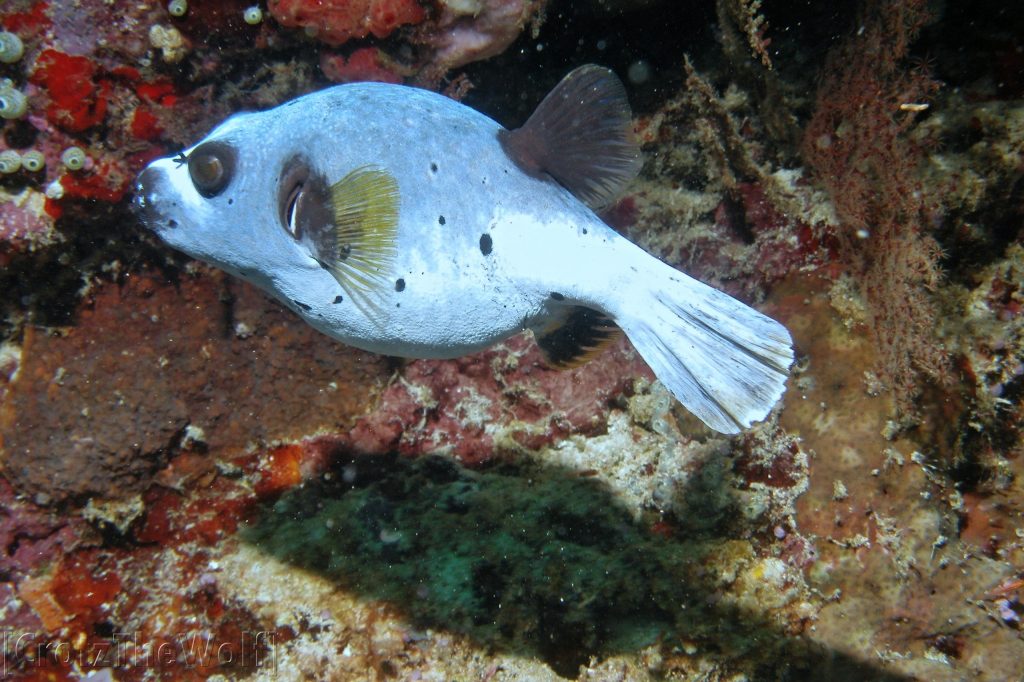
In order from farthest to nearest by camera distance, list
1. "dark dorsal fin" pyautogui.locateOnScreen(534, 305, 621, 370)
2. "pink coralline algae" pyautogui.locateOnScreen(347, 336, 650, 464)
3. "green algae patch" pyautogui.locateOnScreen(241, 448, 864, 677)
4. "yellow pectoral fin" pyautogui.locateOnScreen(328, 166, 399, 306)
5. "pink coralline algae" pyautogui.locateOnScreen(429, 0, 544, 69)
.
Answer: "pink coralline algae" pyautogui.locateOnScreen(347, 336, 650, 464) < "pink coralline algae" pyautogui.locateOnScreen(429, 0, 544, 69) < "green algae patch" pyautogui.locateOnScreen(241, 448, 864, 677) < "dark dorsal fin" pyautogui.locateOnScreen(534, 305, 621, 370) < "yellow pectoral fin" pyautogui.locateOnScreen(328, 166, 399, 306)

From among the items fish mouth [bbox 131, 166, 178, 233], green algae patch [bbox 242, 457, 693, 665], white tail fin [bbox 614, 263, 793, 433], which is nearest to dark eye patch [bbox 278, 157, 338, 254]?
fish mouth [bbox 131, 166, 178, 233]

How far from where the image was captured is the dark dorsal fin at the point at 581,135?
2.30 meters

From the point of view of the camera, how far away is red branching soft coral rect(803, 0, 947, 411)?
10.5 feet

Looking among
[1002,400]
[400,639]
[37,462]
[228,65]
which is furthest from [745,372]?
[37,462]

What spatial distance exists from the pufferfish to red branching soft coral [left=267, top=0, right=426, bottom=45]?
147cm

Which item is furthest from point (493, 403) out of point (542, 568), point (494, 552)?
point (542, 568)

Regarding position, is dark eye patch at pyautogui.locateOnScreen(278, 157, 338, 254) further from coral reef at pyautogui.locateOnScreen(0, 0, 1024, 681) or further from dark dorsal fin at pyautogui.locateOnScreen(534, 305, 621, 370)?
coral reef at pyautogui.locateOnScreen(0, 0, 1024, 681)

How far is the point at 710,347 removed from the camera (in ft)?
7.50

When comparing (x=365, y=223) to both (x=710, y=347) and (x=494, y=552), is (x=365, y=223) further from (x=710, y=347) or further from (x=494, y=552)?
(x=494, y=552)

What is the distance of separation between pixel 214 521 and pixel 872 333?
448 cm

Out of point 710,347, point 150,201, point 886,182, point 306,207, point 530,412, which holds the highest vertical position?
point 150,201

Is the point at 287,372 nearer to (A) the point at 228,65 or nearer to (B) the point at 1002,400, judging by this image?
(A) the point at 228,65

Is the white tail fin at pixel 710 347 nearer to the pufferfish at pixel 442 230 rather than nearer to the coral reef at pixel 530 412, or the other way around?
the pufferfish at pixel 442 230

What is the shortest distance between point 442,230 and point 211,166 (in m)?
0.99
